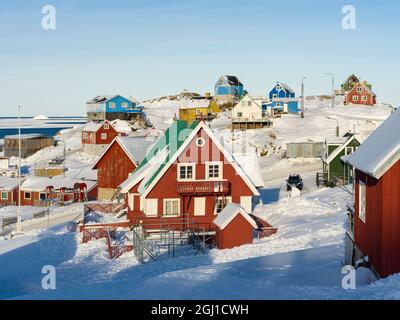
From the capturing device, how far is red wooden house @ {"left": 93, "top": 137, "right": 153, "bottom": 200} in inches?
1917

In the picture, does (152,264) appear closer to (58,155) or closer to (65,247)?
(65,247)

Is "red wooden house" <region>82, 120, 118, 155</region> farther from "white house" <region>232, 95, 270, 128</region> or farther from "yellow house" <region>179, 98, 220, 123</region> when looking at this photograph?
"yellow house" <region>179, 98, 220, 123</region>

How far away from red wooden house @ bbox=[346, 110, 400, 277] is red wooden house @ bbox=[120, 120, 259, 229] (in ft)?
46.6

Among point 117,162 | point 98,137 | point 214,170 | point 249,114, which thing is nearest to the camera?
point 214,170

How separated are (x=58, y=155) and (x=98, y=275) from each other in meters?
67.6

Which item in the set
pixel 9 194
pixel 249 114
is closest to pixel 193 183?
pixel 9 194

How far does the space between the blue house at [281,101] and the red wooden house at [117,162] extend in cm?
5528

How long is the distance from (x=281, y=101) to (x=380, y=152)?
96.0m

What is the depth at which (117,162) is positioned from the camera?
4962cm

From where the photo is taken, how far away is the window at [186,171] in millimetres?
33125

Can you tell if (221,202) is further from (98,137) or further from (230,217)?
(98,137)

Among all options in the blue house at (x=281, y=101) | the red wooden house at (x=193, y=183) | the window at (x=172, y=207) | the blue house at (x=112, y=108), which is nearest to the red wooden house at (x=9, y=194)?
the red wooden house at (x=193, y=183)

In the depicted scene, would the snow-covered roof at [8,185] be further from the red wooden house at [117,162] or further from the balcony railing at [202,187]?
the balcony railing at [202,187]

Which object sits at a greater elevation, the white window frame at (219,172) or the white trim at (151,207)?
the white window frame at (219,172)
